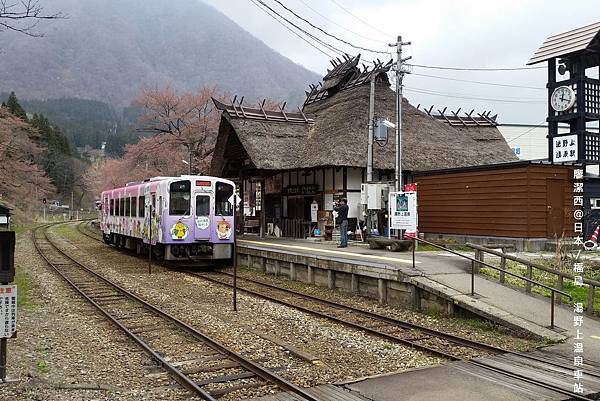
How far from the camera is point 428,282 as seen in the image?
31.1 ft

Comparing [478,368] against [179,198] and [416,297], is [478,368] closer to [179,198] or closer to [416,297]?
[416,297]

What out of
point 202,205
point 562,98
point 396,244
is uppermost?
point 562,98

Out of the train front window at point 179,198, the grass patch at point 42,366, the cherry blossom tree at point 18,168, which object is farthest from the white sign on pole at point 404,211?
the cherry blossom tree at point 18,168

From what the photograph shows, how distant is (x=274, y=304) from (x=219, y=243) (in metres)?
6.03

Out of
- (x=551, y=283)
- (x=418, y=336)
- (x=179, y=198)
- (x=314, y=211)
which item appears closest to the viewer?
(x=418, y=336)

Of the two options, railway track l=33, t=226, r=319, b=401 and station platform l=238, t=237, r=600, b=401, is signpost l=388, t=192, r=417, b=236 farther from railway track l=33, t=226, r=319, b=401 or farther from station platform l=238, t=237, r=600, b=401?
railway track l=33, t=226, r=319, b=401

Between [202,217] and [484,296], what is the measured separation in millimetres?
9083

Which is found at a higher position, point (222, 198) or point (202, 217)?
point (222, 198)

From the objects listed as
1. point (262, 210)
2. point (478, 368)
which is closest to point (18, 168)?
point (262, 210)

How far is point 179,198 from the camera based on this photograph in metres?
15.5

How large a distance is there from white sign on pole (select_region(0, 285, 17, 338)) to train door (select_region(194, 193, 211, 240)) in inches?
401

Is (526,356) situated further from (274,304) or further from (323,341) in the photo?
(274,304)

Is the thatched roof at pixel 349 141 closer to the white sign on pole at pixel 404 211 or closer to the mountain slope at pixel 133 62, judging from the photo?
the white sign on pole at pixel 404 211

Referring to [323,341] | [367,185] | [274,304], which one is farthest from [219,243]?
[323,341]
